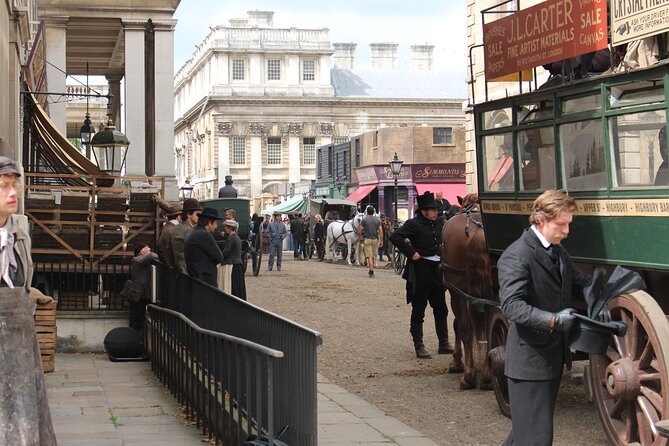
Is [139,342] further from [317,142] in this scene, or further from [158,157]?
[317,142]

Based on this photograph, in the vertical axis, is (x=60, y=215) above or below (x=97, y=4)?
below

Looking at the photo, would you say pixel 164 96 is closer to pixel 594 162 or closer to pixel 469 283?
pixel 469 283

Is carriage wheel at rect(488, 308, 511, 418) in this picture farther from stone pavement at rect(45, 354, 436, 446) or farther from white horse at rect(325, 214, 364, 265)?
white horse at rect(325, 214, 364, 265)

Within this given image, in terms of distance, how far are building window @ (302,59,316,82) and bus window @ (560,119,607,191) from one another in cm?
9935

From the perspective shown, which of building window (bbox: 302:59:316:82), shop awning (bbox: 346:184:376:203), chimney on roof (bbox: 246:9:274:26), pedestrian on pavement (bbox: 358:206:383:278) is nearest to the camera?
pedestrian on pavement (bbox: 358:206:383:278)

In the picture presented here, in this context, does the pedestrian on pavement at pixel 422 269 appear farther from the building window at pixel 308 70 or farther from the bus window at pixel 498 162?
the building window at pixel 308 70

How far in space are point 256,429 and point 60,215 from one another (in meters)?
9.52

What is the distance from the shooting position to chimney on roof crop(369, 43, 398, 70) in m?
118

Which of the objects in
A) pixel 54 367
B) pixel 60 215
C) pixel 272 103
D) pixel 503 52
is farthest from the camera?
pixel 272 103

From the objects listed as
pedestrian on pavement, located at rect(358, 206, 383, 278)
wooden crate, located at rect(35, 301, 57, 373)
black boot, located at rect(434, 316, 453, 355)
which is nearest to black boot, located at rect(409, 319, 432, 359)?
black boot, located at rect(434, 316, 453, 355)

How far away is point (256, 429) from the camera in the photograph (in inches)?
299

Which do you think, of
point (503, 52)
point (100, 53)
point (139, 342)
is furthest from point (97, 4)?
point (503, 52)

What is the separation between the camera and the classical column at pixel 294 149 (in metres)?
108

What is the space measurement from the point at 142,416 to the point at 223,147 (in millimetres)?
97885
